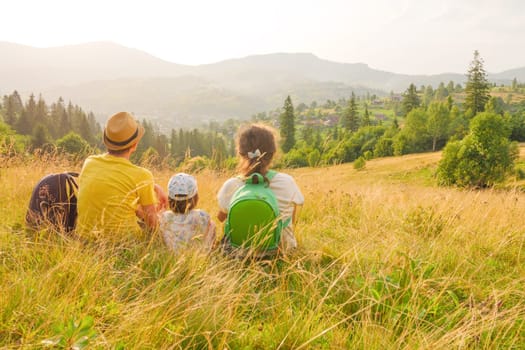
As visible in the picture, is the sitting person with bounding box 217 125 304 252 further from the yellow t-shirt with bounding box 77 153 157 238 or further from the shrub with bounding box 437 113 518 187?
the shrub with bounding box 437 113 518 187

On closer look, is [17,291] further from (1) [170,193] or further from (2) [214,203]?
(2) [214,203]

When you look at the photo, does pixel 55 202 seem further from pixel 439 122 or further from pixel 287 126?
pixel 439 122

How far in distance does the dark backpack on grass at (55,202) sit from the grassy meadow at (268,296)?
0.22m

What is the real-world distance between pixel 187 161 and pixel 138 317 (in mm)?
4344

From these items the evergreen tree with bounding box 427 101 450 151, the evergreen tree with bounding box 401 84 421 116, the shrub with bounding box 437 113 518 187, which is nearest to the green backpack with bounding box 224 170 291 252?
the shrub with bounding box 437 113 518 187

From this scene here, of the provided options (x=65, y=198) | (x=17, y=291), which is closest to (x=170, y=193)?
(x=65, y=198)

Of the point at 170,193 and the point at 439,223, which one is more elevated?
the point at 170,193

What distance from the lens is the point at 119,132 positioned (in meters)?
3.21

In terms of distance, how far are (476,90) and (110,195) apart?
78.0 m

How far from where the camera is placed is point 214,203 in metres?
4.86

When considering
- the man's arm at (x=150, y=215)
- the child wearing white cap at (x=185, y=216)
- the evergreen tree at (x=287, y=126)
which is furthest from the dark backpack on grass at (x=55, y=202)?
the evergreen tree at (x=287, y=126)

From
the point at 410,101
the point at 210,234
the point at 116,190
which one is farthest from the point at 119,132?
the point at 410,101

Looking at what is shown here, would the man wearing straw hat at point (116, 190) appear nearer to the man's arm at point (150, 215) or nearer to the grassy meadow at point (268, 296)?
the man's arm at point (150, 215)

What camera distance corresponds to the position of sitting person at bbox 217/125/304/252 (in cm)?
322
